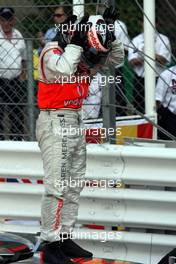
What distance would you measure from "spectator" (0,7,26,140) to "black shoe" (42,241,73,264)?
1187 mm

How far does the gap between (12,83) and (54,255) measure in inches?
72.3

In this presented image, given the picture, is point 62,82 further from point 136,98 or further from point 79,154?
point 136,98

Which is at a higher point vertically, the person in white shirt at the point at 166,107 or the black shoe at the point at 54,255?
the person in white shirt at the point at 166,107

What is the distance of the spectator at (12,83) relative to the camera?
6.92 m

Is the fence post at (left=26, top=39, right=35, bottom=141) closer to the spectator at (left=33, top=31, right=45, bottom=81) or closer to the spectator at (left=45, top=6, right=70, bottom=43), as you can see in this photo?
the spectator at (left=33, top=31, right=45, bottom=81)

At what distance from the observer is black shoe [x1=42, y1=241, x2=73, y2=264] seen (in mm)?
5680

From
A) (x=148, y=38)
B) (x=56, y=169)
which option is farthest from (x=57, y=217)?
(x=148, y=38)

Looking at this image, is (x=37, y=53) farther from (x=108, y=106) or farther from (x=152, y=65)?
(x=108, y=106)

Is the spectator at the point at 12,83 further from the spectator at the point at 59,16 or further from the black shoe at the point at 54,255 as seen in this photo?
the black shoe at the point at 54,255

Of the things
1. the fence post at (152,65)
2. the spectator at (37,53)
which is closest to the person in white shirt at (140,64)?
the fence post at (152,65)

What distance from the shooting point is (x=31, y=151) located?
257 inches

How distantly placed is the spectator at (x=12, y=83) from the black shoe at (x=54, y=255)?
1.19 meters

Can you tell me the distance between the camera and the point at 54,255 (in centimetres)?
570

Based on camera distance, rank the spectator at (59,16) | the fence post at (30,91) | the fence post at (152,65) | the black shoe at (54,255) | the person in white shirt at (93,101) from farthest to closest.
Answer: the spectator at (59,16)
the fence post at (152,65)
the fence post at (30,91)
the person in white shirt at (93,101)
the black shoe at (54,255)
